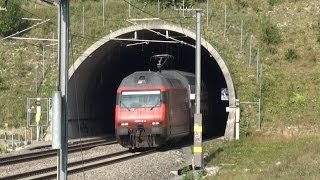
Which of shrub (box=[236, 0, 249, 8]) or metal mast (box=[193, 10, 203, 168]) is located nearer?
metal mast (box=[193, 10, 203, 168])

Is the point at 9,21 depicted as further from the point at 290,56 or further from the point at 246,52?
the point at 290,56

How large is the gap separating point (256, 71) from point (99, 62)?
9.54m

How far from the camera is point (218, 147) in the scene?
1144 inches

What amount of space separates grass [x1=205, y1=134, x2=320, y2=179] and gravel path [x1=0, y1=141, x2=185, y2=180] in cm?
156

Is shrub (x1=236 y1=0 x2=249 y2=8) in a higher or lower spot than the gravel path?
higher

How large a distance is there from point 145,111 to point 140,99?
2.07 feet

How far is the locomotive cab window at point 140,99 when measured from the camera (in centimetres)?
2897

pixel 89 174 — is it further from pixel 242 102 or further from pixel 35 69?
pixel 35 69

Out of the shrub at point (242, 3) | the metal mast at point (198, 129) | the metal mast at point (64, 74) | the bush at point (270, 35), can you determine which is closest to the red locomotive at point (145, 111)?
the metal mast at point (198, 129)

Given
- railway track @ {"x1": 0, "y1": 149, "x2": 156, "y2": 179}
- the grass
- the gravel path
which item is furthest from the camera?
the gravel path

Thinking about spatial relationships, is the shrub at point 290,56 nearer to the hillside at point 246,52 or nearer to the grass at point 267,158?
the hillside at point 246,52

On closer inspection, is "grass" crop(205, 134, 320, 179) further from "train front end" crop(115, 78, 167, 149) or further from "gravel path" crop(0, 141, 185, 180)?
"train front end" crop(115, 78, 167, 149)

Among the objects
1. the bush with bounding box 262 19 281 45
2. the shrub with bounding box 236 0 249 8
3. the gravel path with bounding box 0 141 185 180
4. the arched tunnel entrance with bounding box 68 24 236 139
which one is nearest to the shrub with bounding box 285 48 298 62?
the bush with bounding box 262 19 281 45

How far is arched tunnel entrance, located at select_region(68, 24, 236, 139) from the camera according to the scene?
36.4m
